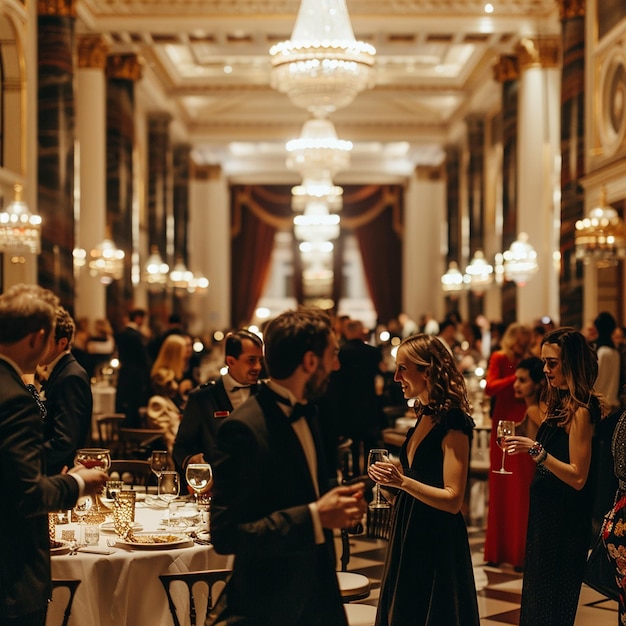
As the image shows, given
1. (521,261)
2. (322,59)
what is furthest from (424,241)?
(322,59)

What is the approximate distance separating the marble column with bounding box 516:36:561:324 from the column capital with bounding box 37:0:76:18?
7483 mm

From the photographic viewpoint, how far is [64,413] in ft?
14.6

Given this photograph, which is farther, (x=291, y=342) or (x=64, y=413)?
(x=64, y=413)

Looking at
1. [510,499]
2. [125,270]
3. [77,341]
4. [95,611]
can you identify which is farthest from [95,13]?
[95,611]

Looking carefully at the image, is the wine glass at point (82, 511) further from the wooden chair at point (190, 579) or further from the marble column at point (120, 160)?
the marble column at point (120, 160)

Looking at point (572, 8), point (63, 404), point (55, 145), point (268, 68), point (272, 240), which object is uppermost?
point (268, 68)

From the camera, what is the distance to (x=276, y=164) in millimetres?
31297

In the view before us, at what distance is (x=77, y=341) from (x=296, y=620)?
11.0 meters

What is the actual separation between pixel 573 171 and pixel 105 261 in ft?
23.5

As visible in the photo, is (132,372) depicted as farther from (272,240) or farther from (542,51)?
(272,240)

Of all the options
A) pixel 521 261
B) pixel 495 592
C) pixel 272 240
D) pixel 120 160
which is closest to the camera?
pixel 495 592

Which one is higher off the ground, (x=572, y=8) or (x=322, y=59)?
(x=572, y=8)

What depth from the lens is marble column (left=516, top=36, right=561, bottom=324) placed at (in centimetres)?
1691

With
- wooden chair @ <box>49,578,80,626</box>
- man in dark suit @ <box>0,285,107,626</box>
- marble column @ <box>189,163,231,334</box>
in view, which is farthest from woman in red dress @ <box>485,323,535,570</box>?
marble column @ <box>189,163,231,334</box>
